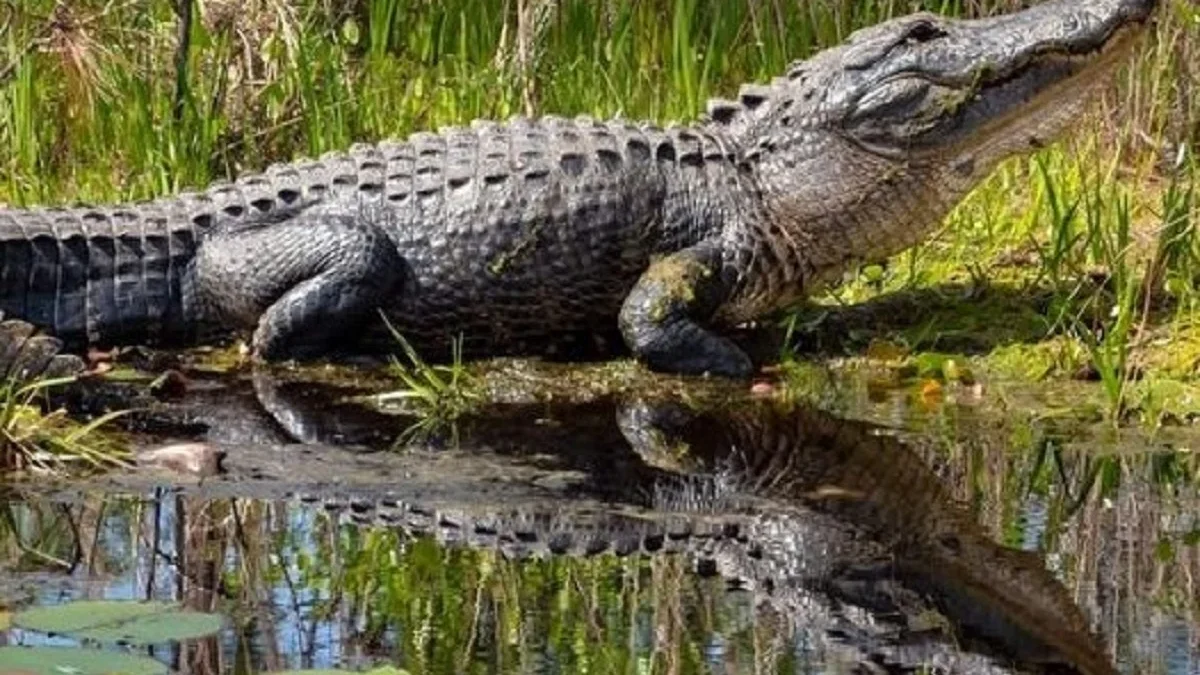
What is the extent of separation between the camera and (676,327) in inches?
270

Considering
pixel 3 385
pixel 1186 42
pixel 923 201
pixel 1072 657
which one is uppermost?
pixel 1186 42

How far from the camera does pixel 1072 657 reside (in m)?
4.12

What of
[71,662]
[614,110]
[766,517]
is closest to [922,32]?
[614,110]

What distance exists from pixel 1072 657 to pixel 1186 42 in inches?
179

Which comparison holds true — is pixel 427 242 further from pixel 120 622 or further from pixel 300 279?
pixel 120 622

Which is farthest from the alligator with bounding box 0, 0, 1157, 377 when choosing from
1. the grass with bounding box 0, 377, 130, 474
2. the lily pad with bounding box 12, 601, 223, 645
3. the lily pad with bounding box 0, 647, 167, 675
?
the lily pad with bounding box 0, 647, 167, 675

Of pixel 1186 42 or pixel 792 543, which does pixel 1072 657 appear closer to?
pixel 792 543

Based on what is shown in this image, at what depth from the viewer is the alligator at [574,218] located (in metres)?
7.00

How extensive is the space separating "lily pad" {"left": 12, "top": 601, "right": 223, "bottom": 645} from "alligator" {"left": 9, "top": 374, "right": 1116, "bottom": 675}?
961 millimetres

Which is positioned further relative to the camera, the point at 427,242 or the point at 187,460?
the point at 427,242

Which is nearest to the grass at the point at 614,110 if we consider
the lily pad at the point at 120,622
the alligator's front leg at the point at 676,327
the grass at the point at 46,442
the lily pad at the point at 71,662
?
the alligator's front leg at the point at 676,327

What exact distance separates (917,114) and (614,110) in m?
1.70

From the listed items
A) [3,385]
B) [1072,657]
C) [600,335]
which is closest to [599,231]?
[600,335]

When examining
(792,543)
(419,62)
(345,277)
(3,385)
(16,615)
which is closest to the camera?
(16,615)
